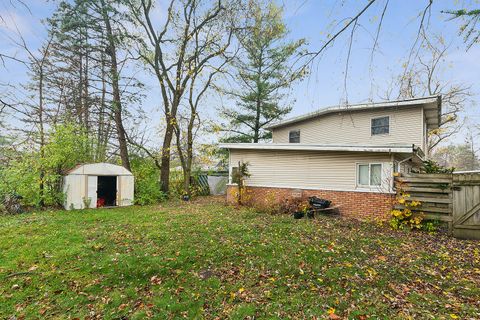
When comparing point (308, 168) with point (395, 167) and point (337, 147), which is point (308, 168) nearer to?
point (337, 147)

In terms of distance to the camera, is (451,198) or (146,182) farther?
(146,182)

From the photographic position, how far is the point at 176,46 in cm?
1503

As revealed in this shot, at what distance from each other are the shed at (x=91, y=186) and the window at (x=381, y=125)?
12682mm

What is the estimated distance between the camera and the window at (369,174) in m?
9.29

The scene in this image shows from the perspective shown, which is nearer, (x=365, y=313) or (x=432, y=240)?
(x=365, y=313)

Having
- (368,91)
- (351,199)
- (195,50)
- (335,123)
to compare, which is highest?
(195,50)

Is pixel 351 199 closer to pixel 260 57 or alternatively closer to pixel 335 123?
pixel 335 123

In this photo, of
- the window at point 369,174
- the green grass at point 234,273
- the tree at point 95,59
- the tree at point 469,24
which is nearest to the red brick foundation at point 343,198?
the window at point 369,174

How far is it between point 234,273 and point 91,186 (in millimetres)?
9201

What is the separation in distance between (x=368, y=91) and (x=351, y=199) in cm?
779

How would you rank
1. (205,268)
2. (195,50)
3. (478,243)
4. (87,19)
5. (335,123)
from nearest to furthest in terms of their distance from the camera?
(205,268)
(478,243)
(87,19)
(335,123)
(195,50)

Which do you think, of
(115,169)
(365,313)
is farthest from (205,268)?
(115,169)

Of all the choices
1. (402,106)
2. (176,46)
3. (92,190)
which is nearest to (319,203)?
(402,106)

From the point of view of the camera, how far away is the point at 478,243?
20.7ft
